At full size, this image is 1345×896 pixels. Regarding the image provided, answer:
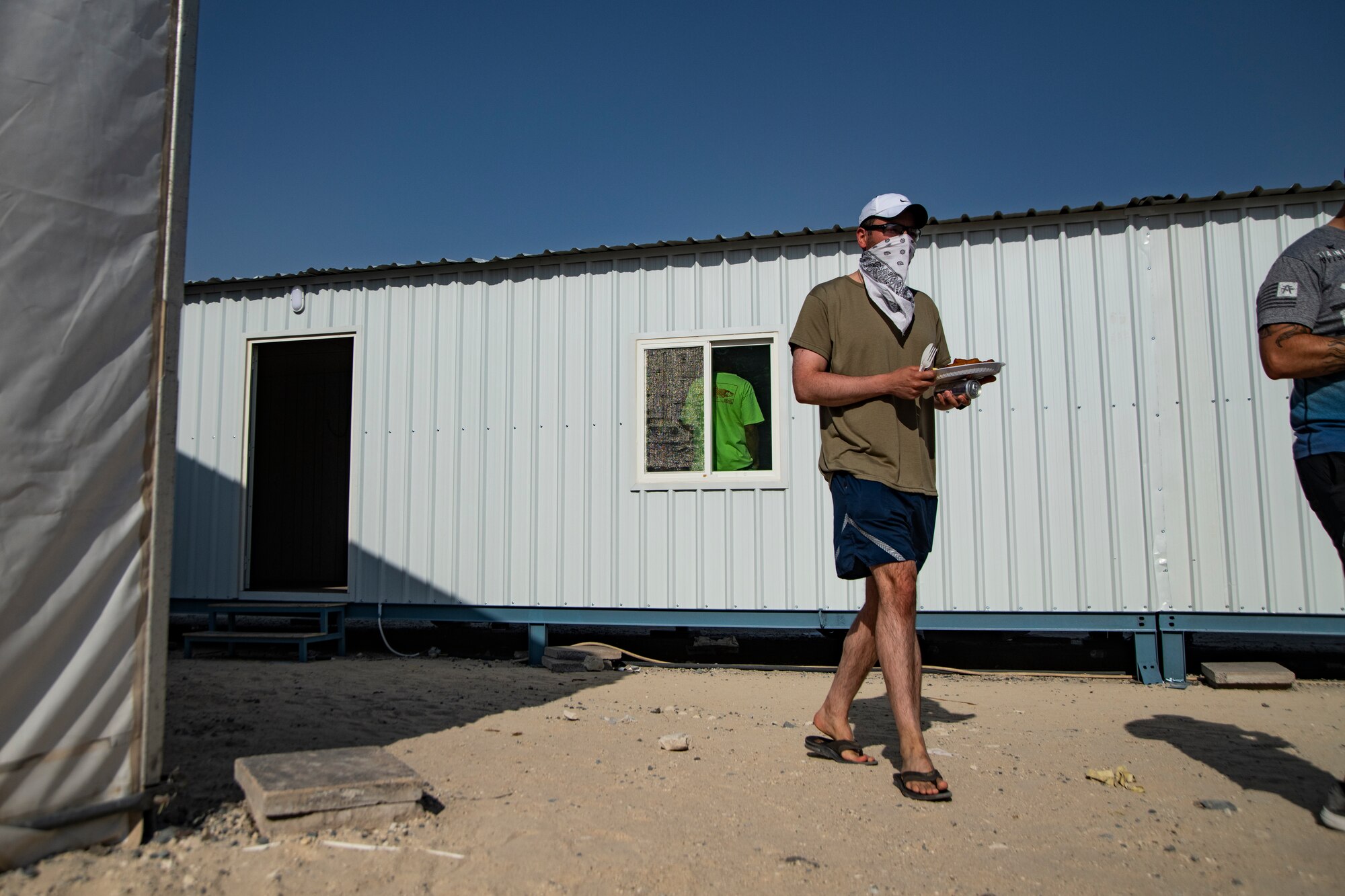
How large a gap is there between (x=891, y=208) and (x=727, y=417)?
3437 mm

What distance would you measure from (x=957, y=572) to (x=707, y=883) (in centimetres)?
439

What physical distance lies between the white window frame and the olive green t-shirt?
3070 mm

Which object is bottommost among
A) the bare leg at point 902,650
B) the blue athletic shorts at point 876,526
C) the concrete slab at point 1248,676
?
the concrete slab at point 1248,676

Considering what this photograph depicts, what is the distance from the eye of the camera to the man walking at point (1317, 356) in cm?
248

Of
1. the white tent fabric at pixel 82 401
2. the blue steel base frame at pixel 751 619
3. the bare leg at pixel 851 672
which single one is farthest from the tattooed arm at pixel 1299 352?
the blue steel base frame at pixel 751 619

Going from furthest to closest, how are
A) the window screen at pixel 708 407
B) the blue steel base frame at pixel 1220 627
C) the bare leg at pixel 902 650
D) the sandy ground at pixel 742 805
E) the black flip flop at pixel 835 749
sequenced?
the window screen at pixel 708 407 < the blue steel base frame at pixel 1220 627 < the black flip flop at pixel 835 749 < the bare leg at pixel 902 650 < the sandy ground at pixel 742 805

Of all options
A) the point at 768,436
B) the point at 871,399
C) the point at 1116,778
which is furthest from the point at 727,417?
the point at 1116,778

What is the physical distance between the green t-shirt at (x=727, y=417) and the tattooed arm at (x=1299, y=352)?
13.6ft

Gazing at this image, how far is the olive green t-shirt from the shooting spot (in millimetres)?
3104

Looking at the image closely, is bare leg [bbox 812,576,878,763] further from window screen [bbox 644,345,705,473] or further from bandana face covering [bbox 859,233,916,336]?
window screen [bbox 644,345,705,473]

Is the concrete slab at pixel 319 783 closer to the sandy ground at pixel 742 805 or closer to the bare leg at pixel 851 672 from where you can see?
the sandy ground at pixel 742 805

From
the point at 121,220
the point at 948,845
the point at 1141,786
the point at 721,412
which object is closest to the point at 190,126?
the point at 121,220

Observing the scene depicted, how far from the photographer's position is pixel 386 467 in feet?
23.4

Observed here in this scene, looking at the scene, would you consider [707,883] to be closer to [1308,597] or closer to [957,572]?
[957,572]
